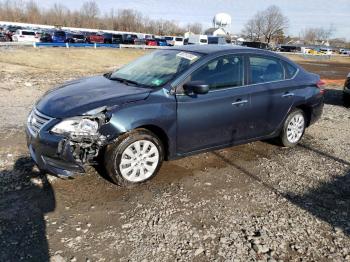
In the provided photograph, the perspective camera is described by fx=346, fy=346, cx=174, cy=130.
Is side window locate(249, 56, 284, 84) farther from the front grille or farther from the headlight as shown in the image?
the front grille

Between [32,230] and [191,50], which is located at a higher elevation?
[191,50]

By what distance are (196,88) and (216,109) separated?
0.55 meters

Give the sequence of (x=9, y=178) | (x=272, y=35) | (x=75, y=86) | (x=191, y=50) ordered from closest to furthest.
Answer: (x=9, y=178) → (x=75, y=86) → (x=191, y=50) → (x=272, y=35)

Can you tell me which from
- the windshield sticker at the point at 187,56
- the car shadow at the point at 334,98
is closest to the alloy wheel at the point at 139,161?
the windshield sticker at the point at 187,56

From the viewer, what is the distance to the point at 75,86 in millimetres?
4762

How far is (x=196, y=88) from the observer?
437 cm

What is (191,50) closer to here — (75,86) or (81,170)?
(75,86)

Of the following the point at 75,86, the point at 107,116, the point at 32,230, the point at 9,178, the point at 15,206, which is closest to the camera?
the point at 32,230

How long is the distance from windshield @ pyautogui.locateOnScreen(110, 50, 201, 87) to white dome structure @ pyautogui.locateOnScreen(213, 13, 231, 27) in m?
93.6

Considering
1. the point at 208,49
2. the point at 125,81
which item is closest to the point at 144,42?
the point at 208,49

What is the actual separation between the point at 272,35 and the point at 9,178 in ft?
321

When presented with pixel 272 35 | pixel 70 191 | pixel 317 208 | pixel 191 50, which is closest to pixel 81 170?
pixel 70 191

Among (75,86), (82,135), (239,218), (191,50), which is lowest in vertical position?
(239,218)

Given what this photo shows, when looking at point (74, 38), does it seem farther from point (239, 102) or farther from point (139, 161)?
point (139, 161)
